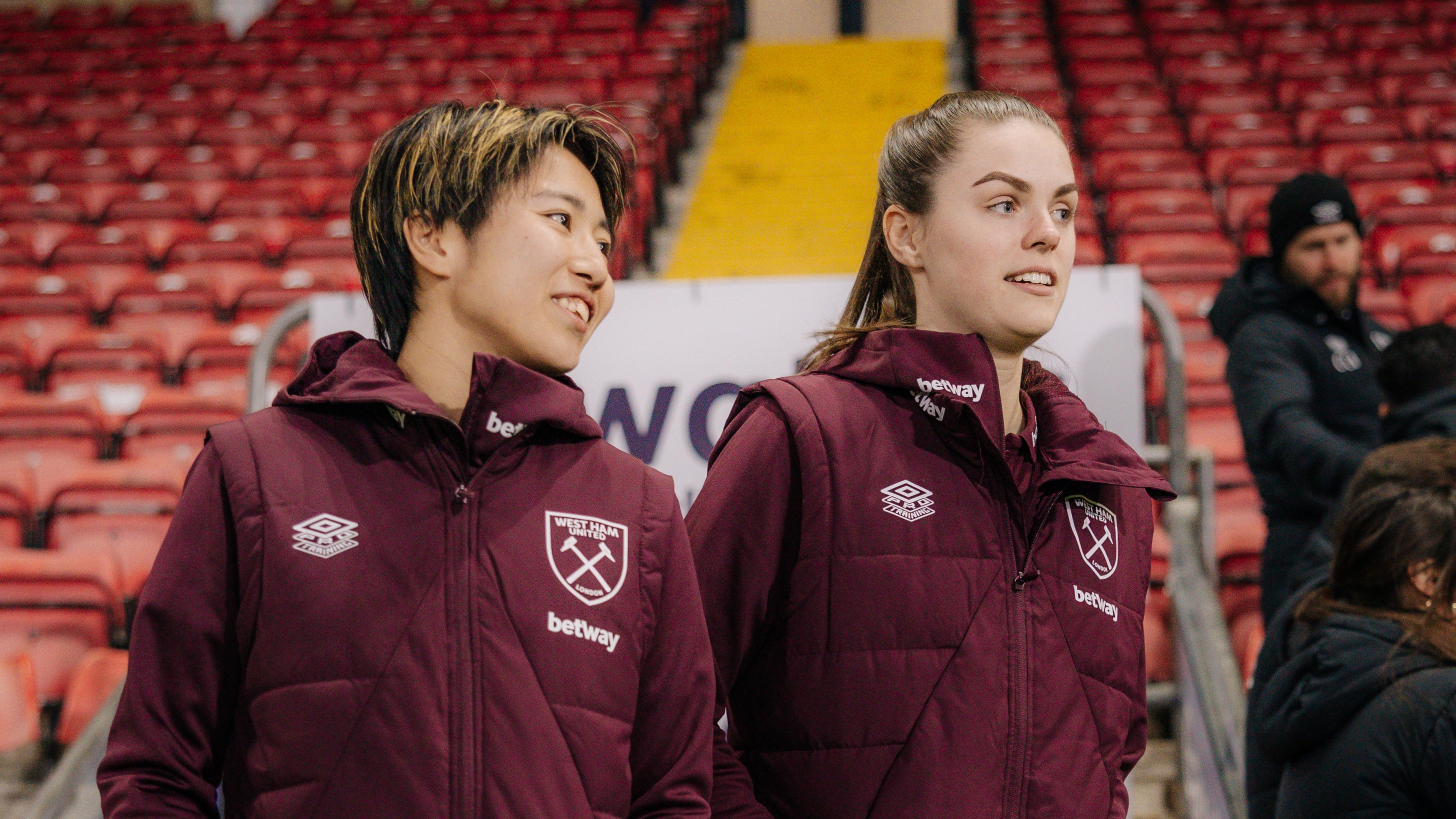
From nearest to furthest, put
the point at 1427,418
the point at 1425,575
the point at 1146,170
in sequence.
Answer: the point at 1425,575
the point at 1427,418
the point at 1146,170

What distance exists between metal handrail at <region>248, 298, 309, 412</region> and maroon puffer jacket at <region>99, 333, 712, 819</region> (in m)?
1.28

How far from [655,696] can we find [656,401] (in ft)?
3.56

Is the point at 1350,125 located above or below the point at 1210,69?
below

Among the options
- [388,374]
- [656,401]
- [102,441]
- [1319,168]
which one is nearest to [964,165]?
[388,374]

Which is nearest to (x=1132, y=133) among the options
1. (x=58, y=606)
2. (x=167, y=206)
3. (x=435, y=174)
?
(x=167, y=206)

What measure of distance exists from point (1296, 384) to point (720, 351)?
1311mm

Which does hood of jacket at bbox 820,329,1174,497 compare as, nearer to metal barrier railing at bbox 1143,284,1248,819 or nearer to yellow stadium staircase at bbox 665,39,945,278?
metal barrier railing at bbox 1143,284,1248,819

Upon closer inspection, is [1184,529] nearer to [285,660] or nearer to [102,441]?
[285,660]

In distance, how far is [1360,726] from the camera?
1753 millimetres

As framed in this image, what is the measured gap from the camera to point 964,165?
1.38m

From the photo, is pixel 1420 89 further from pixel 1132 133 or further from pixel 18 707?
pixel 18 707

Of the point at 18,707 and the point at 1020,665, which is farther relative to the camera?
the point at 18,707

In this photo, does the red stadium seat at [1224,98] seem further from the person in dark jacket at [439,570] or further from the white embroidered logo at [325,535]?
the white embroidered logo at [325,535]

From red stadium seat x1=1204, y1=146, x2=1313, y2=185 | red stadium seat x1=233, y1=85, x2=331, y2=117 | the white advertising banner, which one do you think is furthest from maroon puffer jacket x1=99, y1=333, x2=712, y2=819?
red stadium seat x1=233, y1=85, x2=331, y2=117
